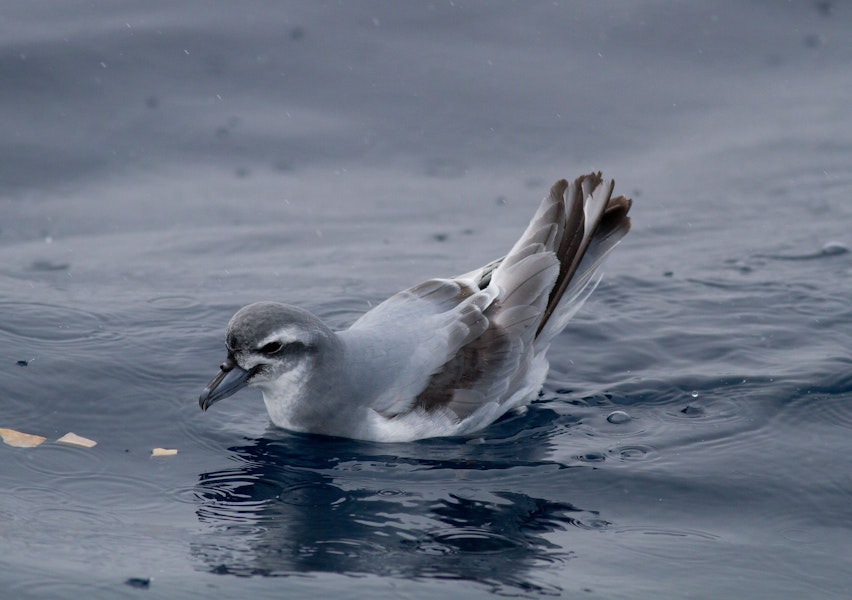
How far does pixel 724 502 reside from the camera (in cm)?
681

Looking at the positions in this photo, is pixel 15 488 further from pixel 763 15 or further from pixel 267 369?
pixel 763 15

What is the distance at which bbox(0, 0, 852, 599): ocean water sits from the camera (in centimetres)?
616

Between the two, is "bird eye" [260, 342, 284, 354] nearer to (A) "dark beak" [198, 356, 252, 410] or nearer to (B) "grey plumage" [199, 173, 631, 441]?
(B) "grey plumage" [199, 173, 631, 441]

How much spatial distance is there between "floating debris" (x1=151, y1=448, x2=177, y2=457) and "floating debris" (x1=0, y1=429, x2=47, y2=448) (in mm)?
658

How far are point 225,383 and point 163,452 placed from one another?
54 cm

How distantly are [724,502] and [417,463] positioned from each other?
1.71 meters

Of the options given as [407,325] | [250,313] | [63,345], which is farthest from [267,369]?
[63,345]

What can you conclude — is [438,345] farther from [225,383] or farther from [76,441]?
[76,441]

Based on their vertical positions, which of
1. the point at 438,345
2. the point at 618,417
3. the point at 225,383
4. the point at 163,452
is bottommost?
the point at 163,452

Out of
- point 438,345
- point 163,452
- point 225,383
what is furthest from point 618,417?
point 163,452

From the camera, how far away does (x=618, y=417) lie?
25.7 ft

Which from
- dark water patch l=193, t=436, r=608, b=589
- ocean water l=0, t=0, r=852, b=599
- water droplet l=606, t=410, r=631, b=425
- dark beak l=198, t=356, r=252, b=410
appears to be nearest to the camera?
dark water patch l=193, t=436, r=608, b=589

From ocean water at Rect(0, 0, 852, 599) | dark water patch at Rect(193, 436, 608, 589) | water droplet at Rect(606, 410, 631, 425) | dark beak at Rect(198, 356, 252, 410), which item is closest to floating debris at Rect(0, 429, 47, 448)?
ocean water at Rect(0, 0, 852, 599)

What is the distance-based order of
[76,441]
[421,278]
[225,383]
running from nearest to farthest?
[225,383]
[76,441]
[421,278]
